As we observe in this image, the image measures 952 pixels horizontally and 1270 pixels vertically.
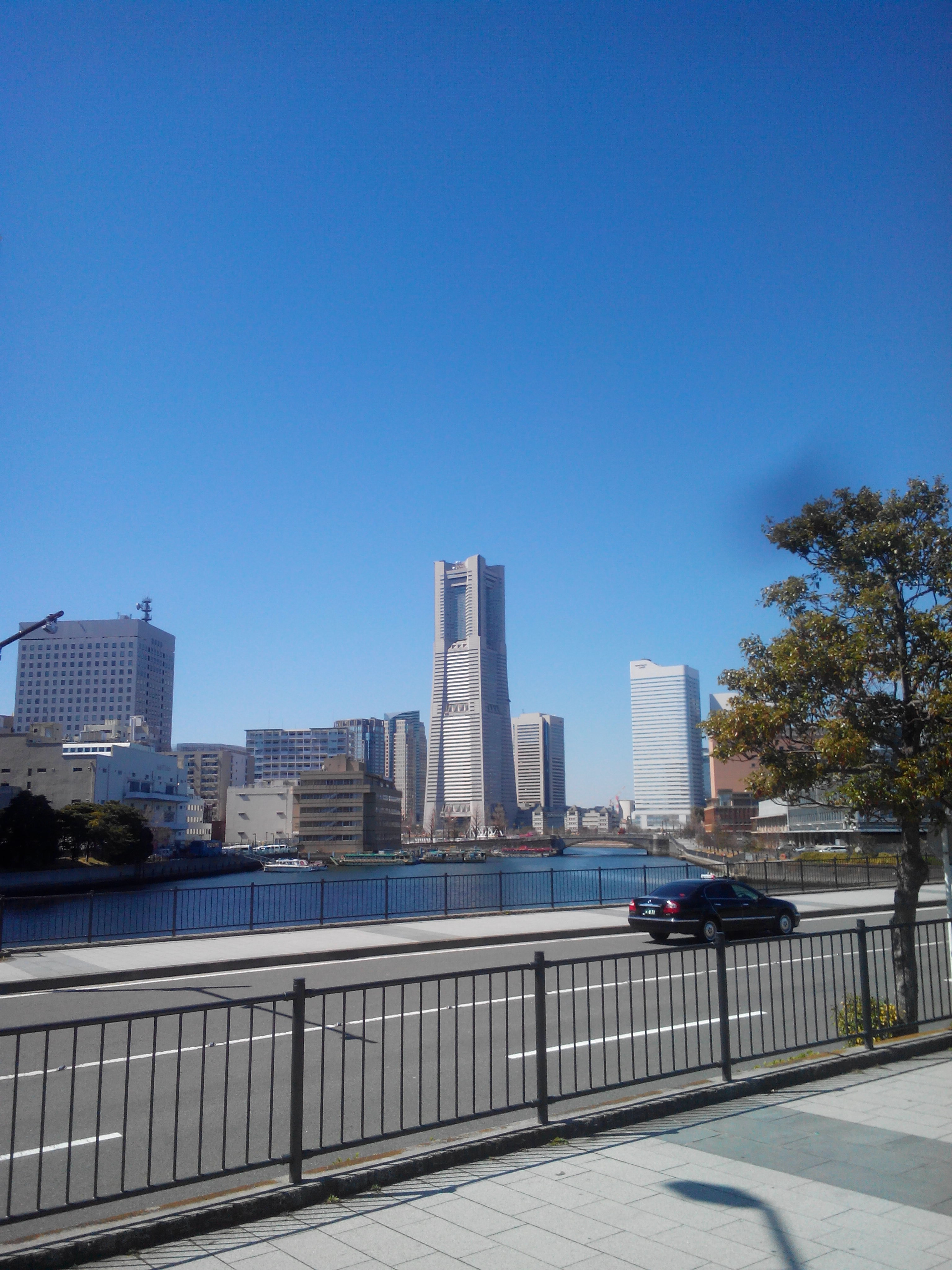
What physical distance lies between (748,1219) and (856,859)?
188 ft

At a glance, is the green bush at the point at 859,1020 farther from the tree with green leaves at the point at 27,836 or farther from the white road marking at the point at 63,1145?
Result: the tree with green leaves at the point at 27,836

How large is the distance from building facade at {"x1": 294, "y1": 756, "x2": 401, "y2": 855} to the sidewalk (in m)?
141

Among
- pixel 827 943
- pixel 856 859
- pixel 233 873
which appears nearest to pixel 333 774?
pixel 233 873

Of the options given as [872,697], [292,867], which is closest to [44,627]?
[872,697]

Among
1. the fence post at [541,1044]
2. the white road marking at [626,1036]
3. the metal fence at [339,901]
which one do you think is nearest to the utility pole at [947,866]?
the white road marking at [626,1036]

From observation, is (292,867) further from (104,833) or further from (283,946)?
(283,946)

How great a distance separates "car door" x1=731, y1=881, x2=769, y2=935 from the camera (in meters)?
19.8

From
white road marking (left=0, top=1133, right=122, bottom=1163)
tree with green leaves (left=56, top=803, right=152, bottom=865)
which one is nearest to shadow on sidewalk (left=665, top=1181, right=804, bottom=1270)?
white road marking (left=0, top=1133, right=122, bottom=1163)

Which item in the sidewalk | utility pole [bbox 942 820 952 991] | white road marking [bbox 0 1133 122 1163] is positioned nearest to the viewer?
white road marking [bbox 0 1133 122 1163]

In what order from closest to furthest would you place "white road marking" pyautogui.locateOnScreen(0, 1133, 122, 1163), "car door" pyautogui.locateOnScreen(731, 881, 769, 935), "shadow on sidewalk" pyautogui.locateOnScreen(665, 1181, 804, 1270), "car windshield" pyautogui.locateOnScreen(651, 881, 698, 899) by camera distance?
"shadow on sidewalk" pyautogui.locateOnScreen(665, 1181, 804, 1270), "white road marking" pyautogui.locateOnScreen(0, 1133, 122, 1163), "car windshield" pyautogui.locateOnScreen(651, 881, 698, 899), "car door" pyautogui.locateOnScreen(731, 881, 769, 935)

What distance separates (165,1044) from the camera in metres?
10.6

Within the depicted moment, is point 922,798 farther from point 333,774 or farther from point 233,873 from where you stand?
point 333,774

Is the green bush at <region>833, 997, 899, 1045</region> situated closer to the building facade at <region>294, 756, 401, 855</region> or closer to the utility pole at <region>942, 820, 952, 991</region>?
the utility pole at <region>942, 820, 952, 991</region>

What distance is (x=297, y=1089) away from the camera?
5.66 metres
